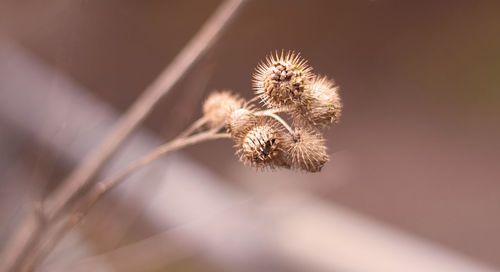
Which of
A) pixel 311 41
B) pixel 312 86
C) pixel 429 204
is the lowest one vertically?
pixel 312 86

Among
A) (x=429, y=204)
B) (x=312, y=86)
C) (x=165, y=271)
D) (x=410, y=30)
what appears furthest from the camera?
(x=429, y=204)

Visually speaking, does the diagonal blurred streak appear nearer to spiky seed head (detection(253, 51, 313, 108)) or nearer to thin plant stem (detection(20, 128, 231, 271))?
thin plant stem (detection(20, 128, 231, 271))

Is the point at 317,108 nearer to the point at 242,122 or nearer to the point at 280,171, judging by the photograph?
the point at 242,122

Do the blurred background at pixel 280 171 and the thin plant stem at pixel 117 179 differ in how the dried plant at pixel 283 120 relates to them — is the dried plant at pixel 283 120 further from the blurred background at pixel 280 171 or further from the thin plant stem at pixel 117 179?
the blurred background at pixel 280 171

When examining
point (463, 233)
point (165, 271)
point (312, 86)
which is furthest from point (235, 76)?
point (463, 233)

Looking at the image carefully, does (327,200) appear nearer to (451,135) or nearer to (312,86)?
(451,135)

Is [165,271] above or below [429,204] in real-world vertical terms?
below

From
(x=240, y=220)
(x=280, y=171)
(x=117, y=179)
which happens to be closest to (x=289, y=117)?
(x=117, y=179)

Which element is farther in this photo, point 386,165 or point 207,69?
point 386,165
